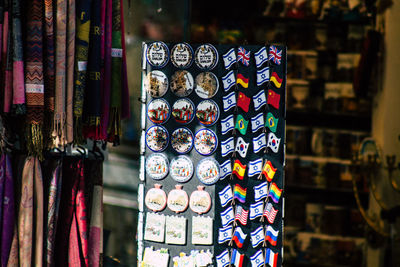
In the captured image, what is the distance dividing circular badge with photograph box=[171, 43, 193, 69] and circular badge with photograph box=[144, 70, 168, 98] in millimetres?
88

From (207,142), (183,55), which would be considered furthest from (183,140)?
(183,55)

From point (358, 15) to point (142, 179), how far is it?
132 inches

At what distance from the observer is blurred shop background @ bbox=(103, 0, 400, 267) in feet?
14.8

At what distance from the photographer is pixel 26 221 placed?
7.72ft

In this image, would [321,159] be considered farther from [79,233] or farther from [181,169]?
[79,233]

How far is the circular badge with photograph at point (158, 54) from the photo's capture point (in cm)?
234

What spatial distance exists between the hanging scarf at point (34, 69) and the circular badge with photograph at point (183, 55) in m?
0.59

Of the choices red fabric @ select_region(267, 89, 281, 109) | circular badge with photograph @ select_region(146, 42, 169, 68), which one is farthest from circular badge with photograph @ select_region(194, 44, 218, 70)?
red fabric @ select_region(267, 89, 281, 109)

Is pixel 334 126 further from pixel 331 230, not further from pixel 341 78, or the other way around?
pixel 331 230

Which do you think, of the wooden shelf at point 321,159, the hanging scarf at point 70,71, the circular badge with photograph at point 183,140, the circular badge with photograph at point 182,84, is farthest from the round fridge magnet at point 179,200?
the wooden shelf at point 321,159

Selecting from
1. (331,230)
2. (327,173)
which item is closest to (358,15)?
(327,173)

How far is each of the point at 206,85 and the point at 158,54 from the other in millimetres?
259

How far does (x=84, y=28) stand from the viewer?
238 cm

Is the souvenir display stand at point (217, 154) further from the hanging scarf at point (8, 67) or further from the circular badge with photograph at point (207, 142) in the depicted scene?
the hanging scarf at point (8, 67)
